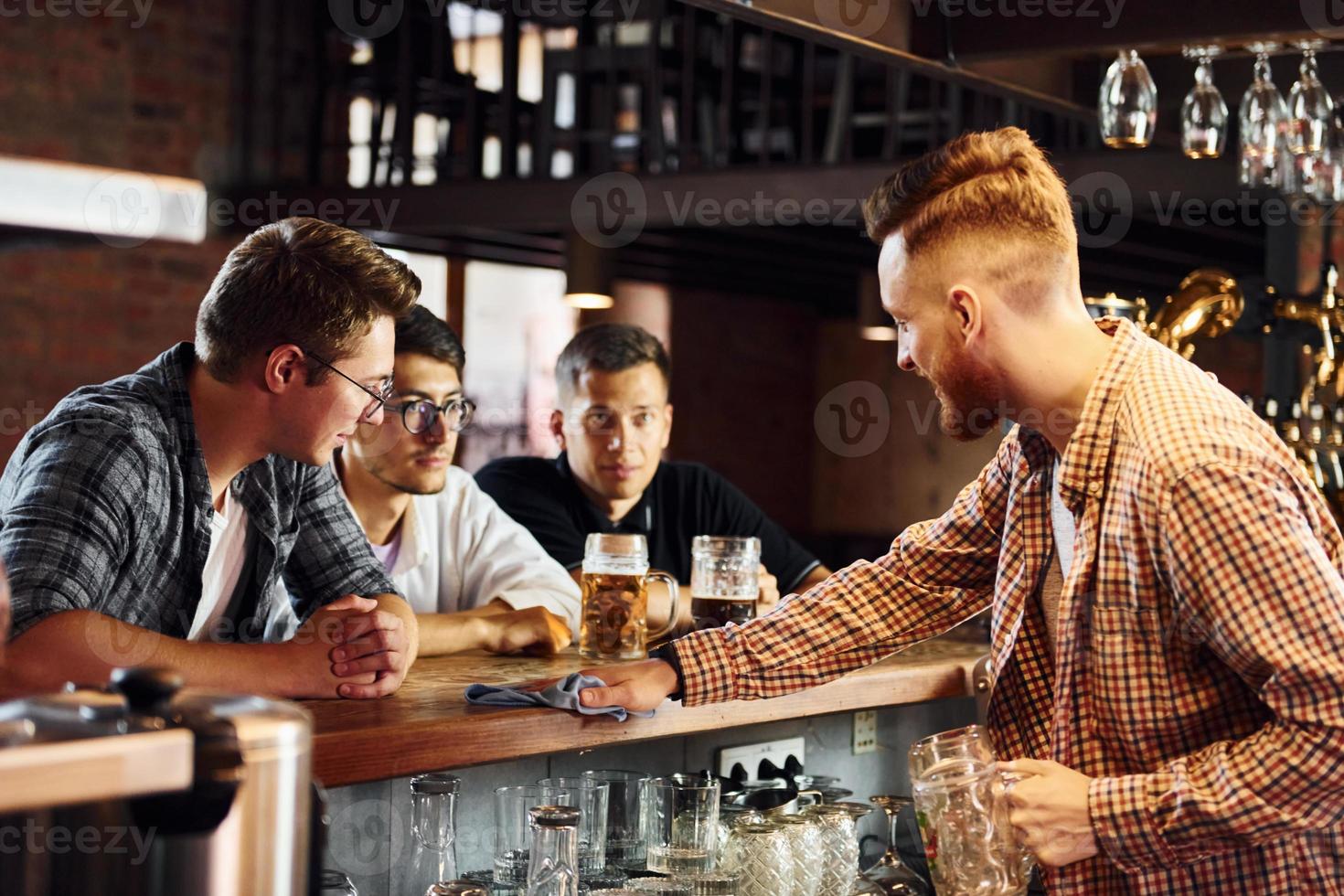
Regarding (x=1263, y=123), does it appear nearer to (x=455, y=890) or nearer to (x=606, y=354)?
(x=606, y=354)

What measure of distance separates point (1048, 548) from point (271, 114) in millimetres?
6132

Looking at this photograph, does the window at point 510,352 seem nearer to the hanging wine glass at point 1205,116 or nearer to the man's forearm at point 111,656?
the hanging wine glass at point 1205,116

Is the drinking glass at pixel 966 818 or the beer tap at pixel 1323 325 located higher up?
the beer tap at pixel 1323 325

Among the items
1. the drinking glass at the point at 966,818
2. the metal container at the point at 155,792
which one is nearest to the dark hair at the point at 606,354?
the drinking glass at the point at 966,818

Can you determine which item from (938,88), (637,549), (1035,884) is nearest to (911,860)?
(1035,884)

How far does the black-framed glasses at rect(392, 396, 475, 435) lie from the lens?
249 centimetres

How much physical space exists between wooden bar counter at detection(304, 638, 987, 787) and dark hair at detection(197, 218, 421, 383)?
44 cm

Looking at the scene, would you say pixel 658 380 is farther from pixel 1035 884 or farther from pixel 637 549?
pixel 1035 884

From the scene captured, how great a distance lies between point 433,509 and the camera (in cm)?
270

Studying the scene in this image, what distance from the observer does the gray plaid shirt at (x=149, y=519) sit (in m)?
1.62

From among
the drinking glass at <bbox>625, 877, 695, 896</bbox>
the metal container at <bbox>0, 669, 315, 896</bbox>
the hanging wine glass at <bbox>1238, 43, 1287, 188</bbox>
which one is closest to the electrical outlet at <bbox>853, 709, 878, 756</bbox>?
the drinking glass at <bbox>625, 877, 695, 896</bbox>

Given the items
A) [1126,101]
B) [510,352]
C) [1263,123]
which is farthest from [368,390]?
[510,352]

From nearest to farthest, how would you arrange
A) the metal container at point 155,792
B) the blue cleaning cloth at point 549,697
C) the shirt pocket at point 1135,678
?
the metal container at point 155,792, the shirt pocket at point 1135,678, the blue cleaning cloth at point 549,697

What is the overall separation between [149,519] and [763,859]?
0.82 m
